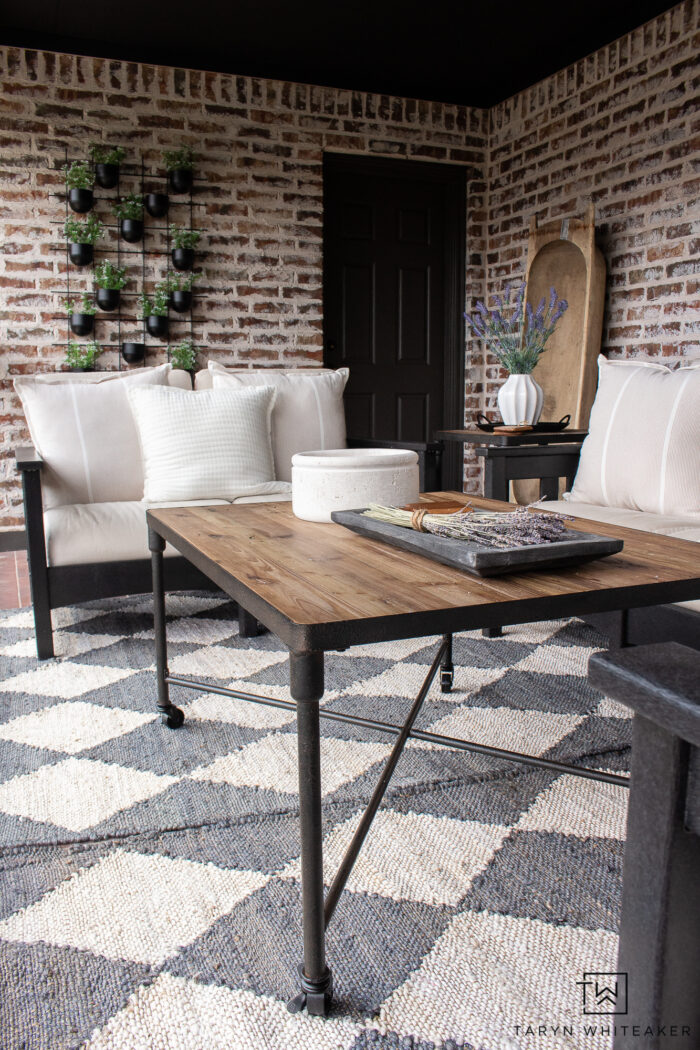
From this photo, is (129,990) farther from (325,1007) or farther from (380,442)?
(380,442)

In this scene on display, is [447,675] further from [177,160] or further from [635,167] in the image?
[177,160]

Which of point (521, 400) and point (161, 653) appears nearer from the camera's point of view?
point (161, 653)

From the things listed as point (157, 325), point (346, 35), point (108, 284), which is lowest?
point (157, 325)

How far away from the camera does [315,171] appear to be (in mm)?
4992

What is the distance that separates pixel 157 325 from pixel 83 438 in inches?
Result: 83.0

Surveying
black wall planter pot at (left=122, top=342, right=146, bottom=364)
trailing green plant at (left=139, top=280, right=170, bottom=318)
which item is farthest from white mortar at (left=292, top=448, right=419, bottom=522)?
trailing green plant at (left=139, top=280, right=170, bottom=318)

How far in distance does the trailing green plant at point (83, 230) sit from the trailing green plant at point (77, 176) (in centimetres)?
17

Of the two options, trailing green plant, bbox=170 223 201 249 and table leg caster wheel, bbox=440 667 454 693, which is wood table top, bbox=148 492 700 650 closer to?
table leg caster wheel, bbox=440 667 454 693

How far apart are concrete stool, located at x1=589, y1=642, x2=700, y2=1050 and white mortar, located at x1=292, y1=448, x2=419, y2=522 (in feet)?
3.70

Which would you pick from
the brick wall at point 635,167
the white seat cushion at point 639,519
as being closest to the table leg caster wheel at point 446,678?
the white seat cushion at point 639,519

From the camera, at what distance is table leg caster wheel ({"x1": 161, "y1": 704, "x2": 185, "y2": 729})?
6.23 ft

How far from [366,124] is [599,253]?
1857 mm

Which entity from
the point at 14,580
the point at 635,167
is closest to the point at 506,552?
the point at 14,580

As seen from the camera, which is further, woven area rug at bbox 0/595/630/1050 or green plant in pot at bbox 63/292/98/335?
green plant in pot at bbox 63/292/98/335
